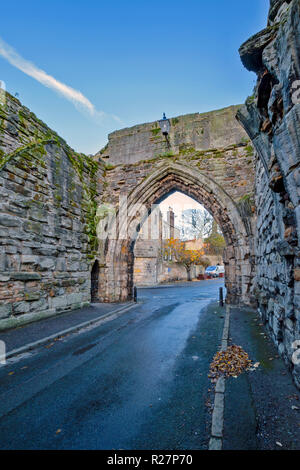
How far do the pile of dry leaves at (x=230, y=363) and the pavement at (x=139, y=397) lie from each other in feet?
0.46

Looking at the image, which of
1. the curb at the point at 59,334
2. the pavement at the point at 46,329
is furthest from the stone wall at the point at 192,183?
the pavement at the point at 46,329

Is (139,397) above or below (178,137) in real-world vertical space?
below

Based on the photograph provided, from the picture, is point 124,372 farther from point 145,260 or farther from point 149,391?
point 145,260

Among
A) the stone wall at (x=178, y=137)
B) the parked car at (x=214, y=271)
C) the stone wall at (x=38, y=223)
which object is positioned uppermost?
the stone wall at (x=178, y=137)

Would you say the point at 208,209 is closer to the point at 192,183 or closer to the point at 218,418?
the point at 192,183

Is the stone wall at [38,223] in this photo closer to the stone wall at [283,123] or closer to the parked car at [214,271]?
the stone wall at [283,123]

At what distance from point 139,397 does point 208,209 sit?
8.52 metres

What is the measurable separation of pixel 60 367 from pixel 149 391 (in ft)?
5.07

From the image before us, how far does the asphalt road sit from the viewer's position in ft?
7.17

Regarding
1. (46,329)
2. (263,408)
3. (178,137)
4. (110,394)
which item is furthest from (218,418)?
(178,137)

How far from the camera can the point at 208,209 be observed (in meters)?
10.4

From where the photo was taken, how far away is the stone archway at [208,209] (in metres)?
9.09

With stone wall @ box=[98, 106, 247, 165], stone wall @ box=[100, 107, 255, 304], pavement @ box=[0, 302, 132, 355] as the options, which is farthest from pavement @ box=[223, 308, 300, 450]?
stone wall @ box=[98, 106, 247, 165]

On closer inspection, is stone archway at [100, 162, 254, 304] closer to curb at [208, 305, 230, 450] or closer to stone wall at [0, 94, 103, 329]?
stone wall at [0, 94, 103, 329]
